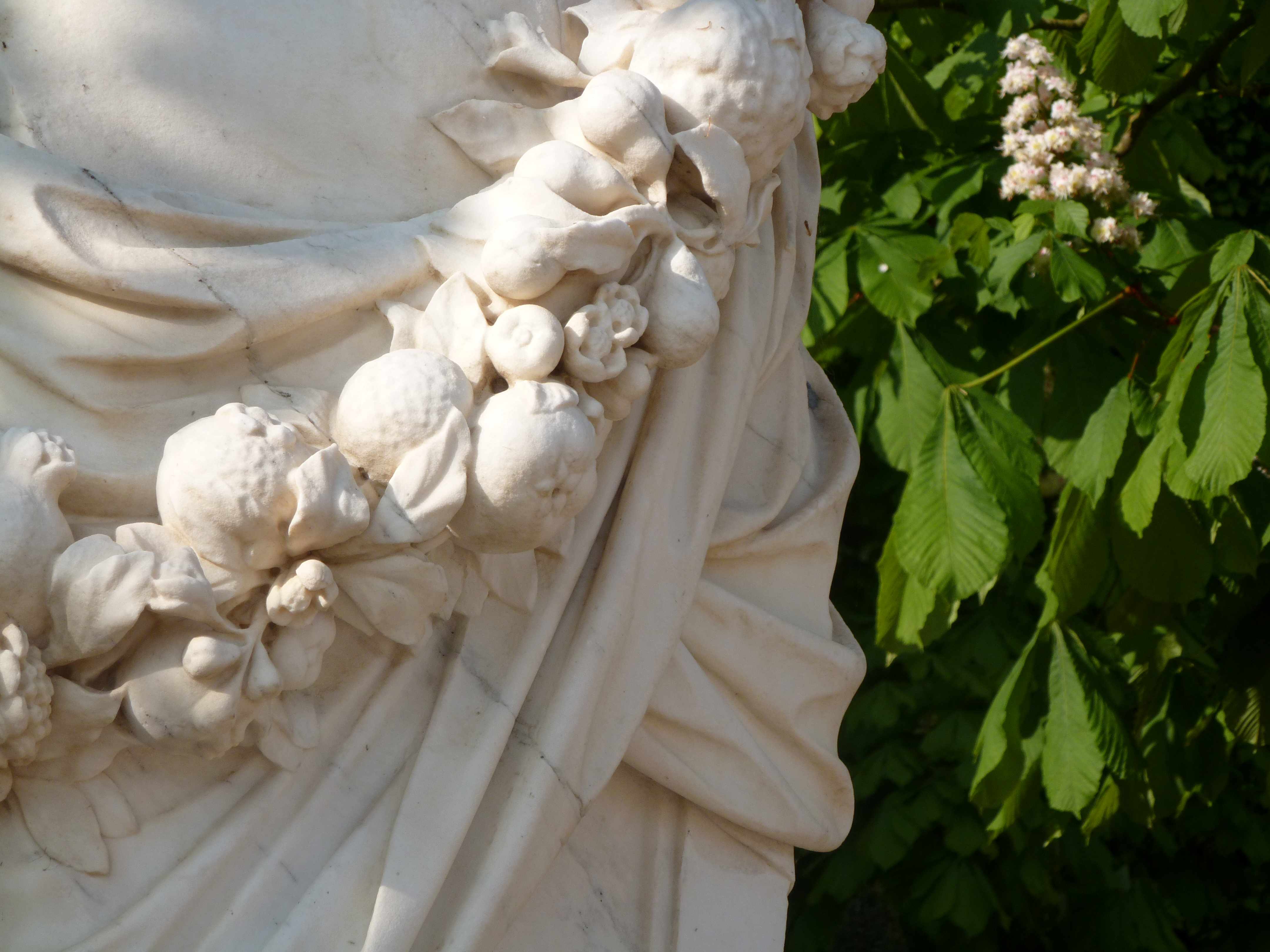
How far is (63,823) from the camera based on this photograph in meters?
1.81

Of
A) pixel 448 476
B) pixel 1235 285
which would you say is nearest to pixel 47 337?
pixel 448 476

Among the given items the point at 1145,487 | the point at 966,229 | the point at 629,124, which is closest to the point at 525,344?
the point at 629,124

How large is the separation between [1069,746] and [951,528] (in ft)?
2.22

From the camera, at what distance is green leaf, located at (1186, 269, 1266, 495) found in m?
3.03

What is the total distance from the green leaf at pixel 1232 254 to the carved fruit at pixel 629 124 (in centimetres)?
155

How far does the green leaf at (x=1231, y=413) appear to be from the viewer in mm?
3029

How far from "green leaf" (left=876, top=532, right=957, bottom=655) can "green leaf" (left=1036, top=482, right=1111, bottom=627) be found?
0.23 meters

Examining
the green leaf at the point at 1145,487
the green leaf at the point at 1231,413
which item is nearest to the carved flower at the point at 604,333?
the green leaf at the point at 1231,413

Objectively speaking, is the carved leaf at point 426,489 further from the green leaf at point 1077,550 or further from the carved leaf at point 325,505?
the green leaf at point 1077,550

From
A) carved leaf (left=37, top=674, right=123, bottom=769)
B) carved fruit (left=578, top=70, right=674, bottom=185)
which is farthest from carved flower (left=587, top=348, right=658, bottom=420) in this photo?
carved leaf (left=37, top=674, right=123, bottom=769)

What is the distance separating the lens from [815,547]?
2623 millimetres

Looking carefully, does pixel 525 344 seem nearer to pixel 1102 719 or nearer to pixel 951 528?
pixel 951 528

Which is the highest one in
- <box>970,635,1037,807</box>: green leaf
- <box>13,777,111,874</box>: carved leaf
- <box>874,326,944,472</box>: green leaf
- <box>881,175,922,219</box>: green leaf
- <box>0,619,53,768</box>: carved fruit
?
<box>0,619,53,768</box>: carved fruit

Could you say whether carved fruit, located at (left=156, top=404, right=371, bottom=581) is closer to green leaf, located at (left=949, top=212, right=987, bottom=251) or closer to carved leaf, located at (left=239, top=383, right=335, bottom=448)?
carved leaf, located at (left=239, top=383, right=335, bottom=448)
